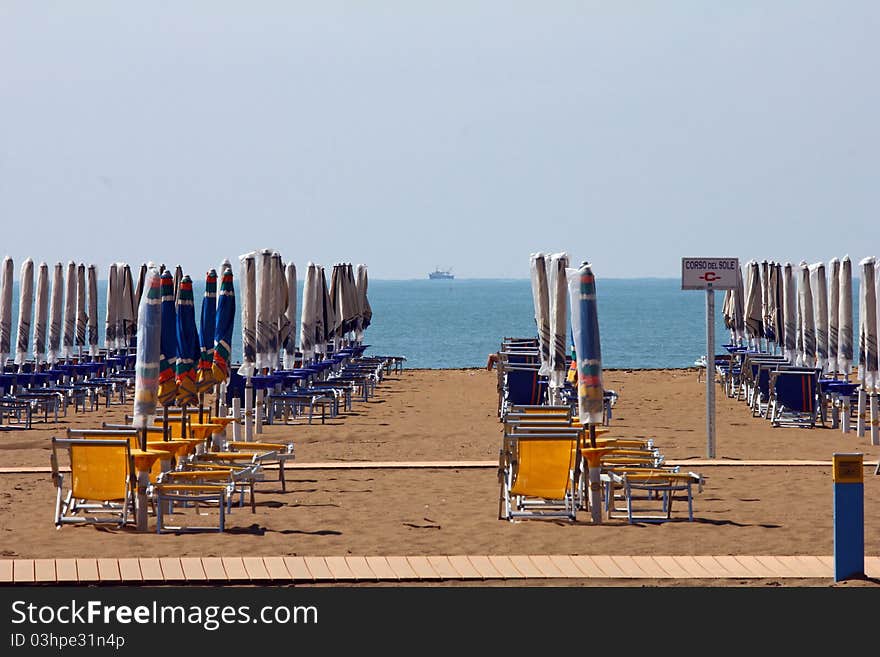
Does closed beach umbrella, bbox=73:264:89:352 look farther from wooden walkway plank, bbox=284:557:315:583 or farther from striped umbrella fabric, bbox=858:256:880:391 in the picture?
wooden walkway plank, bbox=284:557:315:583

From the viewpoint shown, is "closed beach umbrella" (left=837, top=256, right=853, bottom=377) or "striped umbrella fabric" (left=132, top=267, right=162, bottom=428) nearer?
"striped umbrella fabric" (left=132, top=267, right=162, bottom=428)

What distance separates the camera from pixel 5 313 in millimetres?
20797

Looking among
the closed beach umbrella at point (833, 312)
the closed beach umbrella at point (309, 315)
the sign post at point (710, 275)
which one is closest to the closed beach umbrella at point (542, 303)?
the sign post at point (710, 275)

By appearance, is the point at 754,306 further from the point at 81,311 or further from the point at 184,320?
Answer: the point at 184,320

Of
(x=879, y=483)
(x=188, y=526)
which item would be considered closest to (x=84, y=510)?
(x=188, y=526)

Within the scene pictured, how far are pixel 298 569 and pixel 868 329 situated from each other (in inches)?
396

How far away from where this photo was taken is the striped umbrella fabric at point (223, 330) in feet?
46.1

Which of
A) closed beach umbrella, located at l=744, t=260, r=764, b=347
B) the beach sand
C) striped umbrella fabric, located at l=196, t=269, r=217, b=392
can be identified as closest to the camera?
the beach sand

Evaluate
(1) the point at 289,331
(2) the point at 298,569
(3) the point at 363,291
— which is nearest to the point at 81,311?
(1) the point at 289,331

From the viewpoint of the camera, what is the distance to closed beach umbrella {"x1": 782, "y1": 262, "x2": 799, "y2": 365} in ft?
71.8

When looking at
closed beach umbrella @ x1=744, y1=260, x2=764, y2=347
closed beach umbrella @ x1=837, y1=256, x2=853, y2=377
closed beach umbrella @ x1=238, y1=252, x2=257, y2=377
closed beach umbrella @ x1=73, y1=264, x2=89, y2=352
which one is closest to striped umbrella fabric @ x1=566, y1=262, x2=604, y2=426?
Result: closed beach umbrella @ x1=238, y1=252, x2=257, y2=377

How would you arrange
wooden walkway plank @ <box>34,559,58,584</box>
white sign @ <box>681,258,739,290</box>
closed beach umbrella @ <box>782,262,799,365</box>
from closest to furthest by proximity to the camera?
1. wooden walkway plank @ <box>34,559,58,584</box>
2. white sign @ <box>681,258,739,290</box>
3. closed beach umbrella @ <box>782,262,799,365</box>

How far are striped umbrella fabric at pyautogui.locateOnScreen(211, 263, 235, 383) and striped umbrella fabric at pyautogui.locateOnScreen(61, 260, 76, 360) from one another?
30.5 ft

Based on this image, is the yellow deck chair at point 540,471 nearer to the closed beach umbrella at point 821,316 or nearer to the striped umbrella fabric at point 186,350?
the striped umbrella fabric at point 186,350
